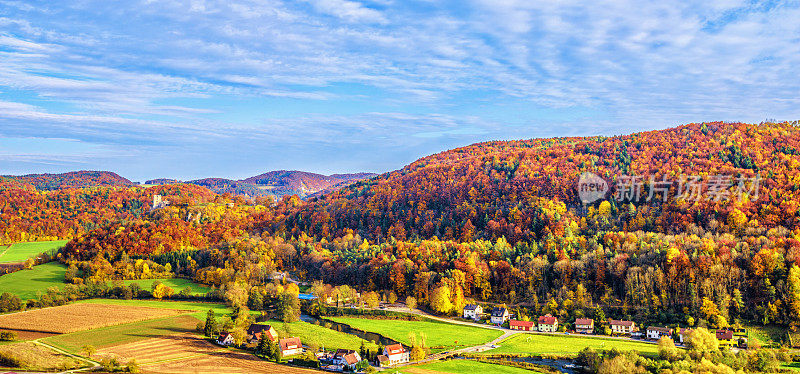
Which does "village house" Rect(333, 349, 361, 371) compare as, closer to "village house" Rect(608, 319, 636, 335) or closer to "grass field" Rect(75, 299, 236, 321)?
"grass field" Rect(75, 299, 236, 321)

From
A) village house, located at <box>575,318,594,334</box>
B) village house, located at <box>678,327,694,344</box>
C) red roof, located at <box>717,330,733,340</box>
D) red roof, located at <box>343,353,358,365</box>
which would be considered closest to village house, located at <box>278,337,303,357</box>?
red roof, located at <box>343,353,358,365</box>

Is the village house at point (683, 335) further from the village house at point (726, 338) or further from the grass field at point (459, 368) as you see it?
the grass field at point (459, 368)

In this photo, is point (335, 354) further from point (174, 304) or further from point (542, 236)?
point (542, 236)

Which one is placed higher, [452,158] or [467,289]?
[452,158]

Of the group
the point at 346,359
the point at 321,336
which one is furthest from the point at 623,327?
the point at 321,336

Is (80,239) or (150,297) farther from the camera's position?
(80,239)

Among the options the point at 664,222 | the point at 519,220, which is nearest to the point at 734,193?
the point at 664,222

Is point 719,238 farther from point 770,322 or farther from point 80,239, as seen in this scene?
point 80,239
